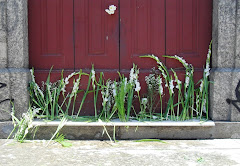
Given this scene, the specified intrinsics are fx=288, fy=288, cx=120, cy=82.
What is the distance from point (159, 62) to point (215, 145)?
1161 millimetres

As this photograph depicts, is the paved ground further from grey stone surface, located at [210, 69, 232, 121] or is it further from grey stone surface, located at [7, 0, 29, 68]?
grey stone surface, located at [7, 0, 29, 68]

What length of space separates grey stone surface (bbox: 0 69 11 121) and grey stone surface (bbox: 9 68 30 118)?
5 cm

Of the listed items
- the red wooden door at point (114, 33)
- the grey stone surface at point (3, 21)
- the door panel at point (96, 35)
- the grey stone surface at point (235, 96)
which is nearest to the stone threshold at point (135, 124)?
the grey stone surface at point (235, 96)

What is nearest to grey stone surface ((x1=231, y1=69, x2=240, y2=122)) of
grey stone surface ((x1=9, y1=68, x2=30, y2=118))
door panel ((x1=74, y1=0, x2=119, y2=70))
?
door panel ((x1=74, y1=0, x2=119, y2=70))

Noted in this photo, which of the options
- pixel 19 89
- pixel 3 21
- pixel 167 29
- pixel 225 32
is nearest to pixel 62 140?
pixel 19 89

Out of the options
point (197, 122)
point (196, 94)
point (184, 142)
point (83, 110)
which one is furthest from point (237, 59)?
point (83, 110)

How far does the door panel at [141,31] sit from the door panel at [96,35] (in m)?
0.10

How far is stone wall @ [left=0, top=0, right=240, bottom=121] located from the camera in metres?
3.33

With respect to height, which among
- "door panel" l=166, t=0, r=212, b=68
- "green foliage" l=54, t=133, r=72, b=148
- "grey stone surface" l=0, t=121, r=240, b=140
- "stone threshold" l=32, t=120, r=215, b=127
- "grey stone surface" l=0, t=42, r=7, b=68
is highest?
"door panel" l=166, t=0, r=212, b=68

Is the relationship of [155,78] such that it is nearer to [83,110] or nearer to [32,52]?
[83,110]

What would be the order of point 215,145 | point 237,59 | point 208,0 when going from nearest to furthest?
1. point 215,145
2. point 237,59
3. point 208,0

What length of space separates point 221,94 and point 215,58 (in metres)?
0.44

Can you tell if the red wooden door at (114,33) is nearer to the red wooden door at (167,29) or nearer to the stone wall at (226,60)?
the red wooden door at (167,29)

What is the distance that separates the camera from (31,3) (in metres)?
3.61
